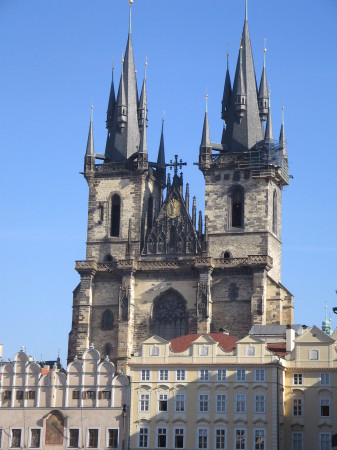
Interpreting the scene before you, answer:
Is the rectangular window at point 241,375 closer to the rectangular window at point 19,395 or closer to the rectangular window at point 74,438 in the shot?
the rectangular window at point 74,438

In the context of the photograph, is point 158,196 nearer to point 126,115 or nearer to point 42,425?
point 126,115

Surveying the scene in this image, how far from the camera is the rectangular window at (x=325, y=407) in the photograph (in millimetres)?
69688

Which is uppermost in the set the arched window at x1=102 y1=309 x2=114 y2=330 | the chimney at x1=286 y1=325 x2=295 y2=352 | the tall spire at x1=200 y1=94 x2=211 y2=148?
the tall spire at x1=200 y1=94 x2=211 y2=148

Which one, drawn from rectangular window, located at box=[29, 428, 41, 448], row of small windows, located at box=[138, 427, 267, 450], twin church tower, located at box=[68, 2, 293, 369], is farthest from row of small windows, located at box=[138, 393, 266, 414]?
twin church tower, located at box=[68, 2, 293, 369]

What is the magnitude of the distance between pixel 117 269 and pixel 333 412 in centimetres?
2961

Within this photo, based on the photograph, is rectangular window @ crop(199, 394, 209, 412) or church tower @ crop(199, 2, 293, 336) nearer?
rectangular window @ crop(199, 394, 209, 412)

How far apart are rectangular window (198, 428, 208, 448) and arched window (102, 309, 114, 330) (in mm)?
24804

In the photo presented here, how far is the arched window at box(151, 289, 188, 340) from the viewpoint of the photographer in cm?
9350

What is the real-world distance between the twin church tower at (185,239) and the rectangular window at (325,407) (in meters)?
20.1

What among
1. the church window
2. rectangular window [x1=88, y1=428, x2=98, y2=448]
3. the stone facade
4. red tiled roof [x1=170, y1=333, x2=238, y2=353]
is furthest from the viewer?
the church window

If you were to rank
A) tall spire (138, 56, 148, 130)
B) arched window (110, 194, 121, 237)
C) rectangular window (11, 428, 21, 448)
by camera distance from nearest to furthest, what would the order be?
rectangular window (11, 428, 21, 448), arched window (110, 194, 121, 237), tall spire (138, 56, 148, 130)

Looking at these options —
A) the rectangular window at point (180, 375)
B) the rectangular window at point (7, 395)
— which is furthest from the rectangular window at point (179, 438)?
the rectangular window at point (7, 395)

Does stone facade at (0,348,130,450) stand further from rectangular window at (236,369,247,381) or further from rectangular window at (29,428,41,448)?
rectangular window at (236,369,247,381)

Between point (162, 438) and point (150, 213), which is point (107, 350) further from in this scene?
point (162, 438)
